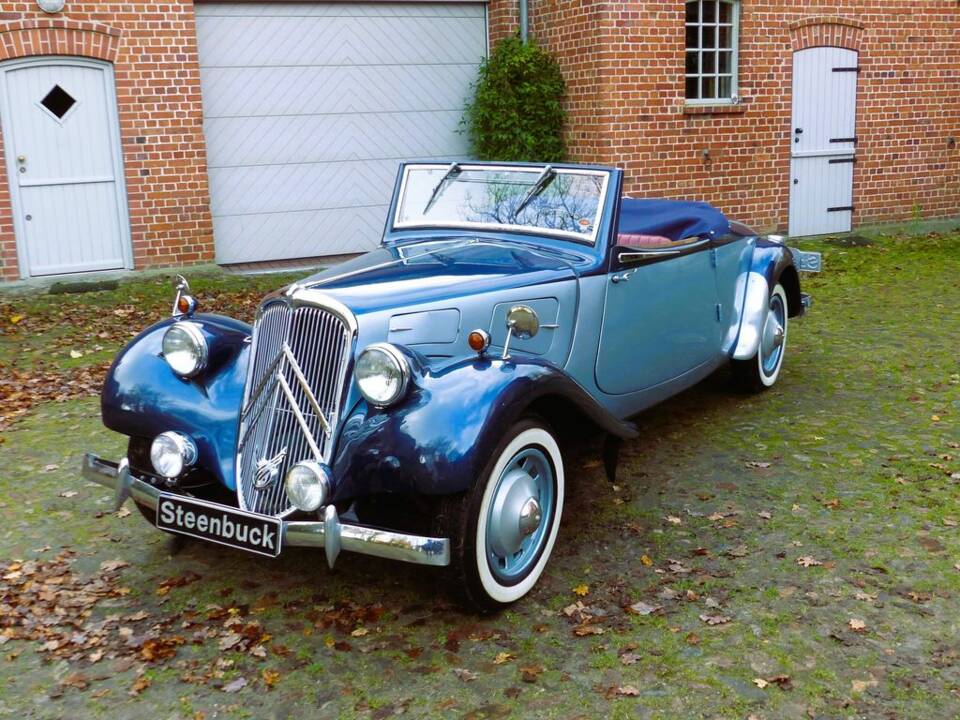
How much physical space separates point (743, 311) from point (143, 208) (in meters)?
6.88

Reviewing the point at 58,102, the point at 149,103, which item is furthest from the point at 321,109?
the point at 58,102

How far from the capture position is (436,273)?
4301 millimetres

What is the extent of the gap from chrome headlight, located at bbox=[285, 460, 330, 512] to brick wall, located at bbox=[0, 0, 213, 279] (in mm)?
7843

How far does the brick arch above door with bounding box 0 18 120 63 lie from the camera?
31.9 feet

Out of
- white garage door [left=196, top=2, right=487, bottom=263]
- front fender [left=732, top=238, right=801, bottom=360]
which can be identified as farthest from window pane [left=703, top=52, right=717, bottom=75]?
front fender [left=732, top=238, right=801, bottom=360]

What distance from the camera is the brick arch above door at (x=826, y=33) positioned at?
41.5 feet

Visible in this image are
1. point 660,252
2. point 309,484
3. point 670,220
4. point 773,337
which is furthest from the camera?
point 773,337

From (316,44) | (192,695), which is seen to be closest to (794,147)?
(316,44)

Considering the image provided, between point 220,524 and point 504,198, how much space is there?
2292 mm

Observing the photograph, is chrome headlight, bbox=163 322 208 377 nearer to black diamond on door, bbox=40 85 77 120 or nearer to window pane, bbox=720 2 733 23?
black diamond on door, bbox=40 85 77 120

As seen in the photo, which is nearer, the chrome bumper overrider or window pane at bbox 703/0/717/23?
the chrome bumper overrider

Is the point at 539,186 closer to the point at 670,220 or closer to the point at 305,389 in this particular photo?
the point at 670,220

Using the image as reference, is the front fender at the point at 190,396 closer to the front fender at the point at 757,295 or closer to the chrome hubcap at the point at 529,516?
the chrome hubcap at the point at 529,516

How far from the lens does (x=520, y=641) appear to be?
359 cm
